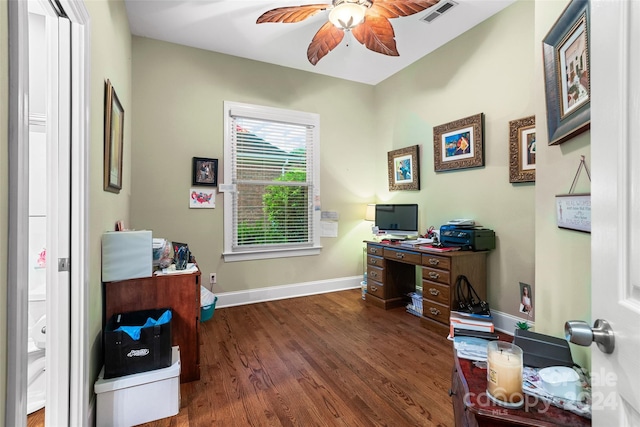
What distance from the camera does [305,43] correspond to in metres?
3.32

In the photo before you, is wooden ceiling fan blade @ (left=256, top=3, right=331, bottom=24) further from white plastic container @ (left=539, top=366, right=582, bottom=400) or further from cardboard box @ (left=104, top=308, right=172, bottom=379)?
white plastic container @ (left=539, top=366, right=582, bottom=400)

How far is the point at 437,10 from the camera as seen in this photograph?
277 cm

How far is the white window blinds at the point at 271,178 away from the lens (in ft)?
12.0

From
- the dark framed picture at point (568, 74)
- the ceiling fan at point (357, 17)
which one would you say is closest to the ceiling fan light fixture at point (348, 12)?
the ceiling fan at point (357, 17)

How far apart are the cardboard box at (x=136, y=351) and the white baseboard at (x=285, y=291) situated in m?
1.81

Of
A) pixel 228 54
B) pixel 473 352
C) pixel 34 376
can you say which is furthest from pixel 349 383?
pixel 228 54

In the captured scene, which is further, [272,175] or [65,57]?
[272,175]

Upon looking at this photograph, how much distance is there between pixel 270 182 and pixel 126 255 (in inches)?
82.4

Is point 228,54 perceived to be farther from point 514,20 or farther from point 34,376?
point 34,376

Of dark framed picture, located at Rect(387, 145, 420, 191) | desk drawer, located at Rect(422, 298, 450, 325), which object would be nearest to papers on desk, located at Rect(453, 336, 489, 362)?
desk drawer, located at Rect(422, 298, 450, 325)

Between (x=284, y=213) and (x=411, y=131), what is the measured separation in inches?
76.2

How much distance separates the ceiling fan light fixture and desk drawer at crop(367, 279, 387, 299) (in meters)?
2.60

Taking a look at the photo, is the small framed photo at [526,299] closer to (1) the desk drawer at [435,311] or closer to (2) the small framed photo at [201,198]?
(1) the desk drawer at [435,311]

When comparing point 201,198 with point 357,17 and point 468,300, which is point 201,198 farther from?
point 468,300
